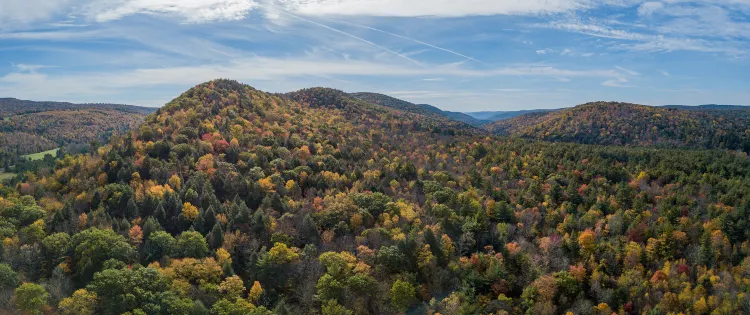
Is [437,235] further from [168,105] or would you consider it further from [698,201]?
[168,105]

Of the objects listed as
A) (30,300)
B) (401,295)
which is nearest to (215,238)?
(30,300)

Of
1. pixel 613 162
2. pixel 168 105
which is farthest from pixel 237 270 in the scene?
pixel 613 162

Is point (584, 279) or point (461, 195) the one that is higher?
point (461, 195)

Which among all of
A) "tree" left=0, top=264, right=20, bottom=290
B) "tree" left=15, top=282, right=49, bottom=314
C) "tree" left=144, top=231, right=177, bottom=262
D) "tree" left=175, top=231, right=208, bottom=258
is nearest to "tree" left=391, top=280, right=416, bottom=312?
"tree" left=175, top=231, right=208, bottom=258

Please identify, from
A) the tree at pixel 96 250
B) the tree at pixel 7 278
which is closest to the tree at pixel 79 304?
the tree at pixel 7 278

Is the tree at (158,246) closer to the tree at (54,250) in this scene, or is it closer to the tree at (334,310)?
the tree at (54,250)

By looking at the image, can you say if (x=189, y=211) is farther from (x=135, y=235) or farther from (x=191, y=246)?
(x=191, y=246)

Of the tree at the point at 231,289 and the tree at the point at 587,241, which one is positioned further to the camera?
the tree at the point at 587,241
